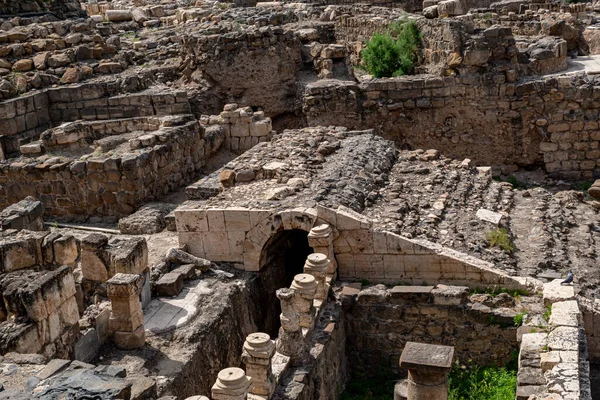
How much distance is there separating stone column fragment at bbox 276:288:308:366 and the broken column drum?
0.20m

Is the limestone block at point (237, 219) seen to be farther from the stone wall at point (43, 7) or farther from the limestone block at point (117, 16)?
the limestone block at point (117, 16)

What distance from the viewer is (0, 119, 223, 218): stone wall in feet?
45.4

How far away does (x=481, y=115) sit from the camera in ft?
60.2

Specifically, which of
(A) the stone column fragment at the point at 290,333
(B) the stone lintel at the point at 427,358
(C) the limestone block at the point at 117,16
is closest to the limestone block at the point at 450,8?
(C) the limestone block at the point at 117,16

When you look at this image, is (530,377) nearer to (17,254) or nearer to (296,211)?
(296,211)

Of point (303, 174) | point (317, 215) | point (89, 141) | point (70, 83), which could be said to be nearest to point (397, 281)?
point (317, 215)

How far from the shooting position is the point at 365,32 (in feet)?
70.9

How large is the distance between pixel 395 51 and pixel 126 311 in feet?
39.1

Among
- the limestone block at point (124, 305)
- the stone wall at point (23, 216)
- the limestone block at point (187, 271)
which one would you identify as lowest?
the limestone block at point (187, 271)

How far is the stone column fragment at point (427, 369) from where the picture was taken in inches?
314

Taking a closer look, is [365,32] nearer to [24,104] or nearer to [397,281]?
[24,104]

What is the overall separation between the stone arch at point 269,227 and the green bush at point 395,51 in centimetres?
876

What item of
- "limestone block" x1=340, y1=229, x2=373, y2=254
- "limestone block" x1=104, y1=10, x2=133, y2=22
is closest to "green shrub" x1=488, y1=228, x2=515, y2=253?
"limestone block" x1=340, y1=229, x2=373, y2=254

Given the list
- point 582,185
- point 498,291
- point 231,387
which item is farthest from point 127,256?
point 582,185
